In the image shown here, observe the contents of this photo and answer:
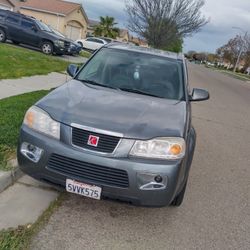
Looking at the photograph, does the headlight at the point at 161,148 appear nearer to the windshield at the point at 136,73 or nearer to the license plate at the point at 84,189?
the license plate at the point at 84,189

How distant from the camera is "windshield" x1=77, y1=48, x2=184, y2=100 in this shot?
15.2 feet

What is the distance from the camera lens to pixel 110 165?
10.4ft

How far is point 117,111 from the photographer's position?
362cm

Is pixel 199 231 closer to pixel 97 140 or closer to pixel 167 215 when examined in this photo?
pixel 167 215

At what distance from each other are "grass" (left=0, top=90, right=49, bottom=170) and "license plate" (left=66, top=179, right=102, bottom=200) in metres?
1.03

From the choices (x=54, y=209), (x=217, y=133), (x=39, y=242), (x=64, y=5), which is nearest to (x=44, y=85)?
(x=217, y=133)

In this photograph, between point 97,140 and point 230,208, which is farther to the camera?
point 230,208

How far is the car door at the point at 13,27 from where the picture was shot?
19.2 meters

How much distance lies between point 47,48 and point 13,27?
219cm

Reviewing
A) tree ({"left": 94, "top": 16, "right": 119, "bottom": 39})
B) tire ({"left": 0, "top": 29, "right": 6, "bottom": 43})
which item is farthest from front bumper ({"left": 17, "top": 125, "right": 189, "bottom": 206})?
tree ({"left": 94, "top": 16, "right": 119, "bottom": 39})

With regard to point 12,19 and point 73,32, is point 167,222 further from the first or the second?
→ point 73,32

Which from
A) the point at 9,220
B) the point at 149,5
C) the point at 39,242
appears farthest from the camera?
the point at 149,5

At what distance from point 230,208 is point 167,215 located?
949 mm

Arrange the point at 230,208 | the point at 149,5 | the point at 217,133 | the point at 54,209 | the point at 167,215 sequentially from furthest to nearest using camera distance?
the point at 149,5, the point at 217,133, the point at 230,208, the point at 167,215, the point at 54,209
